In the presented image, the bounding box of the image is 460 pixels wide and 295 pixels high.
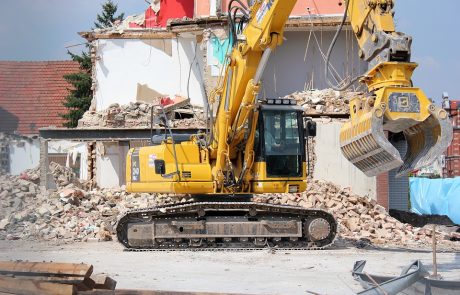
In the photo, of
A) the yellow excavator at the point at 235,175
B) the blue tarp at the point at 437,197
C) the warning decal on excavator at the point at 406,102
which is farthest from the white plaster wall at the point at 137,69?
the warning decal on excavator at the point at 406,102

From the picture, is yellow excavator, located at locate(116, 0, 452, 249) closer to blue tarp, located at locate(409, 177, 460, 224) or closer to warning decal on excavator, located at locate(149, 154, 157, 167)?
warning decal on excavator, located at locate(149, 154, 157, 167)

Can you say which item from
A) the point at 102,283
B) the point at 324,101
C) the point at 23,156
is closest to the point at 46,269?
the point at 102,283

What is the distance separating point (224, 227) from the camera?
12.4 meters

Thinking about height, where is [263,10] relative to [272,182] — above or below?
above

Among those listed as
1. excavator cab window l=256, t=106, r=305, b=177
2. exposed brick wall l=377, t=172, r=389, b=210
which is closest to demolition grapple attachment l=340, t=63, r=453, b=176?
excavator cab window l=256, t=106, r=305, b=177

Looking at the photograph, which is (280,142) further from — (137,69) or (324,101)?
(137,69)

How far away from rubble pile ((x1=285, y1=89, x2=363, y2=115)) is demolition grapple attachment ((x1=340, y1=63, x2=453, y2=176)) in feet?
40.5

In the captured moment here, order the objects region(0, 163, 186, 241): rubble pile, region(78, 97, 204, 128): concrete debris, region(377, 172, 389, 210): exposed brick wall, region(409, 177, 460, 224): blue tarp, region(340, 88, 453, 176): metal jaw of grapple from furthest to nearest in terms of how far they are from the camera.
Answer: region(78, 97, 204, 128): concrete debris → region(409, 177, 460, 224): blue tarp → region(377, 172, 389, 210): exposed brick wall → region(0, 163, 186, 241): rubble pile → region(340, 88, 453, 176): metal jaw of grapple

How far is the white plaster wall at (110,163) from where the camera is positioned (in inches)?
938

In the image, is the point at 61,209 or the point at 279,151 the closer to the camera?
the point at 279,151

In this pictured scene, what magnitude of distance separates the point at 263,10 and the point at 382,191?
27.6 feet

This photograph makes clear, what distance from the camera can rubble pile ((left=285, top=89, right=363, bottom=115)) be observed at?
2073 centimetres

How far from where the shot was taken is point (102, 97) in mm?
24906

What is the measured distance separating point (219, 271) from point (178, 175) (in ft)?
9.54
